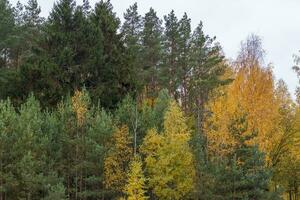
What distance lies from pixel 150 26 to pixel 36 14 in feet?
41.8

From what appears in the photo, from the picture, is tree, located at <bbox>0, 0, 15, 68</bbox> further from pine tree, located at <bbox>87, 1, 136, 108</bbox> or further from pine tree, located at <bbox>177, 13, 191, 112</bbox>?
pine tree, located at <bbox>177, 13, 191, 112</bbox>

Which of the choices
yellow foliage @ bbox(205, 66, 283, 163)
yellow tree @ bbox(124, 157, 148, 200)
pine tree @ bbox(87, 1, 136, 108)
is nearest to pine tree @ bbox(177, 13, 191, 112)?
pine tree @ bbox(87, 1, 136, 108)

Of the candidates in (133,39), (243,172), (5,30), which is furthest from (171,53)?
(243,172)

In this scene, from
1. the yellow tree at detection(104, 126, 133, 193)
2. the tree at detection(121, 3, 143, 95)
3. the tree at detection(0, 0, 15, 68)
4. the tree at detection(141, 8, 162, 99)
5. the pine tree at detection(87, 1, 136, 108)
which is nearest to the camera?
the yellow tree at detection(104, 126, 133, 193)

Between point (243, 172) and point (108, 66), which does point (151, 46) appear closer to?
point (108, 66)

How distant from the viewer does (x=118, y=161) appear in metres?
36.3

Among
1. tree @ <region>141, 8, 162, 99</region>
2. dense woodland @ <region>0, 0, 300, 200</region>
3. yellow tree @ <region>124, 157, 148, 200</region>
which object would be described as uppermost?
tree @ <region>141, 8, 162, 99</region>

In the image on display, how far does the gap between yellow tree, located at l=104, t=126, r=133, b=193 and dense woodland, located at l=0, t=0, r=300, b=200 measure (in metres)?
0.10

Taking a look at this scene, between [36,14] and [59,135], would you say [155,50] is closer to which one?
[36,14]

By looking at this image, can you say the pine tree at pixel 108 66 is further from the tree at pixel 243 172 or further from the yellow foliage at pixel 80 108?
the tree at pixel 243 172

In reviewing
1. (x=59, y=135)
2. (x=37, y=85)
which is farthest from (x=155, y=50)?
(x=59, y=135)

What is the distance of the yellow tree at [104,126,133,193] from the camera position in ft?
115

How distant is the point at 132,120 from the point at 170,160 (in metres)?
3.90

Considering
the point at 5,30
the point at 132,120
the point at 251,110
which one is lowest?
the point at 132,120
